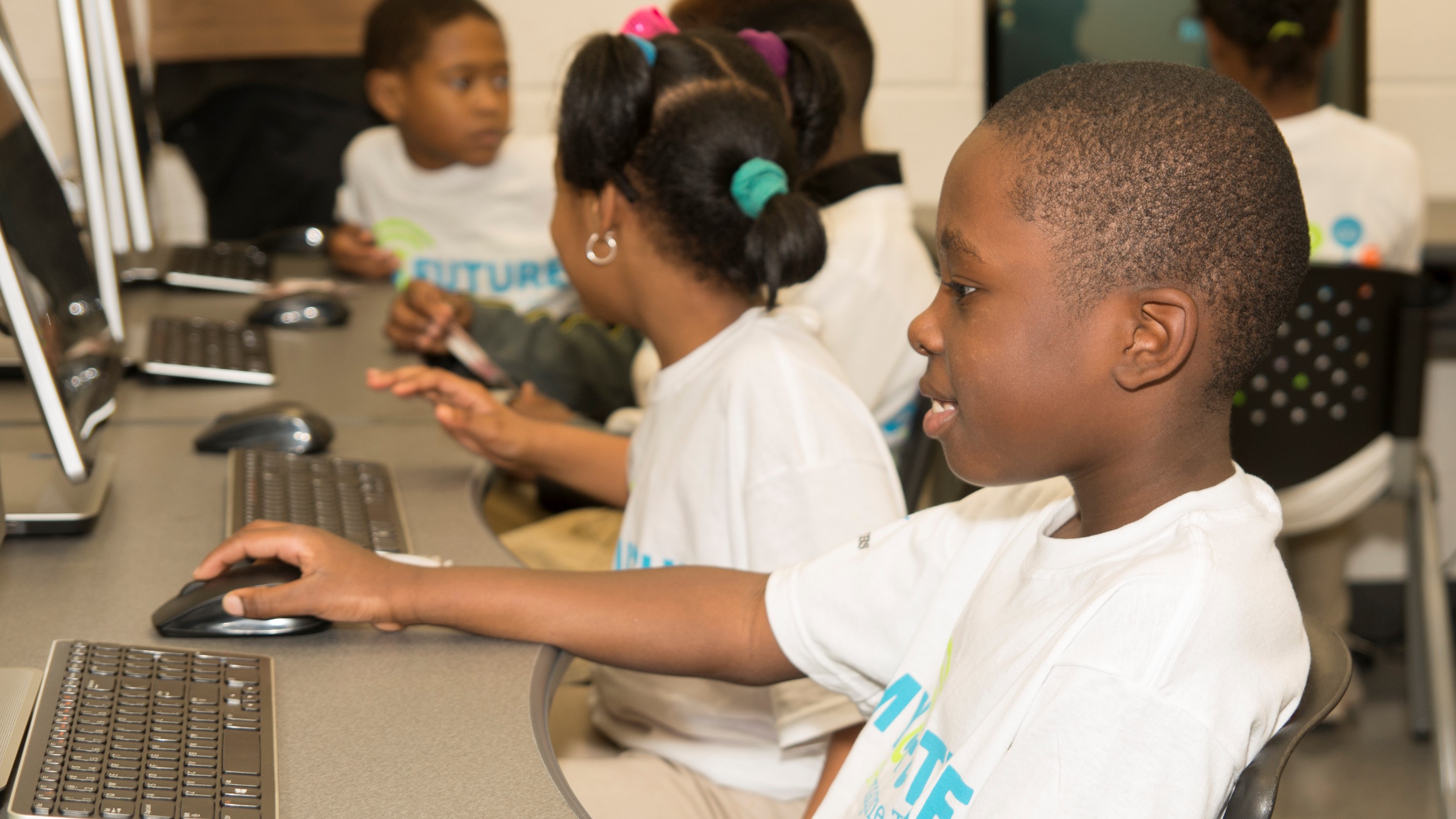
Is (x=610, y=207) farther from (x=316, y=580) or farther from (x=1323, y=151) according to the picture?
(x=1323, y=151)

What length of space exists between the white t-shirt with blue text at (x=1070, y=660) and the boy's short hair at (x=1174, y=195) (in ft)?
0.36

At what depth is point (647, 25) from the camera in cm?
133

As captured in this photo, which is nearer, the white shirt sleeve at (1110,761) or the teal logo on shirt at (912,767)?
the white shirt sleeve at (1110,761)

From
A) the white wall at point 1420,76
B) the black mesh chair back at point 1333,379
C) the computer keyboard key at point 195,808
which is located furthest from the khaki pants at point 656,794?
the white wall at point 1420,76

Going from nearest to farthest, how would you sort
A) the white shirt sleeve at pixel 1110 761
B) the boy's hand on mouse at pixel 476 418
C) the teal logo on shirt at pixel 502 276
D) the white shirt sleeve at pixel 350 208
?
the white shirt sleeve at pixel 1110 761, the boy's hand on mouse at pixel 476 418, the teal logo on shirt at pixel 502 276, the white shirt sleeve at pixel 350 208

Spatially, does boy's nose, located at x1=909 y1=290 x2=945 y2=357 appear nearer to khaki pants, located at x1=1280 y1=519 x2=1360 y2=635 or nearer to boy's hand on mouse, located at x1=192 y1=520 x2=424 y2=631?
boy's hand on mouse, located at x1=192 y1=520 x2=424 y2=631

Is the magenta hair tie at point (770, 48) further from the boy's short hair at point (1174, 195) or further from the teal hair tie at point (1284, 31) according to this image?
the teal hair tie at point (1284, 31)

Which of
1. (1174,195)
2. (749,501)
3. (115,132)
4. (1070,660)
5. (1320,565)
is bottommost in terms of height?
(1320,565)

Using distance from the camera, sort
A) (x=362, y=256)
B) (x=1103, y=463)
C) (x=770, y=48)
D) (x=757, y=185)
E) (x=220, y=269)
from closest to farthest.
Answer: (x=1103, y=463)
(x=757, y=185)
(x=770, y=48)
(x=220, y=269)
(x=362, y=256)

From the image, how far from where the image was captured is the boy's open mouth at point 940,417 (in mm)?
754

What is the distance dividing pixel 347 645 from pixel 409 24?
185cm

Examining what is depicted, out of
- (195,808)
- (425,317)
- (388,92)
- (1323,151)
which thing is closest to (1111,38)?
(1323,151)

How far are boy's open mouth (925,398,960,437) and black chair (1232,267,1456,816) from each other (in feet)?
3.90

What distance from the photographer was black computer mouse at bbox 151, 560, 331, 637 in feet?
2.96
